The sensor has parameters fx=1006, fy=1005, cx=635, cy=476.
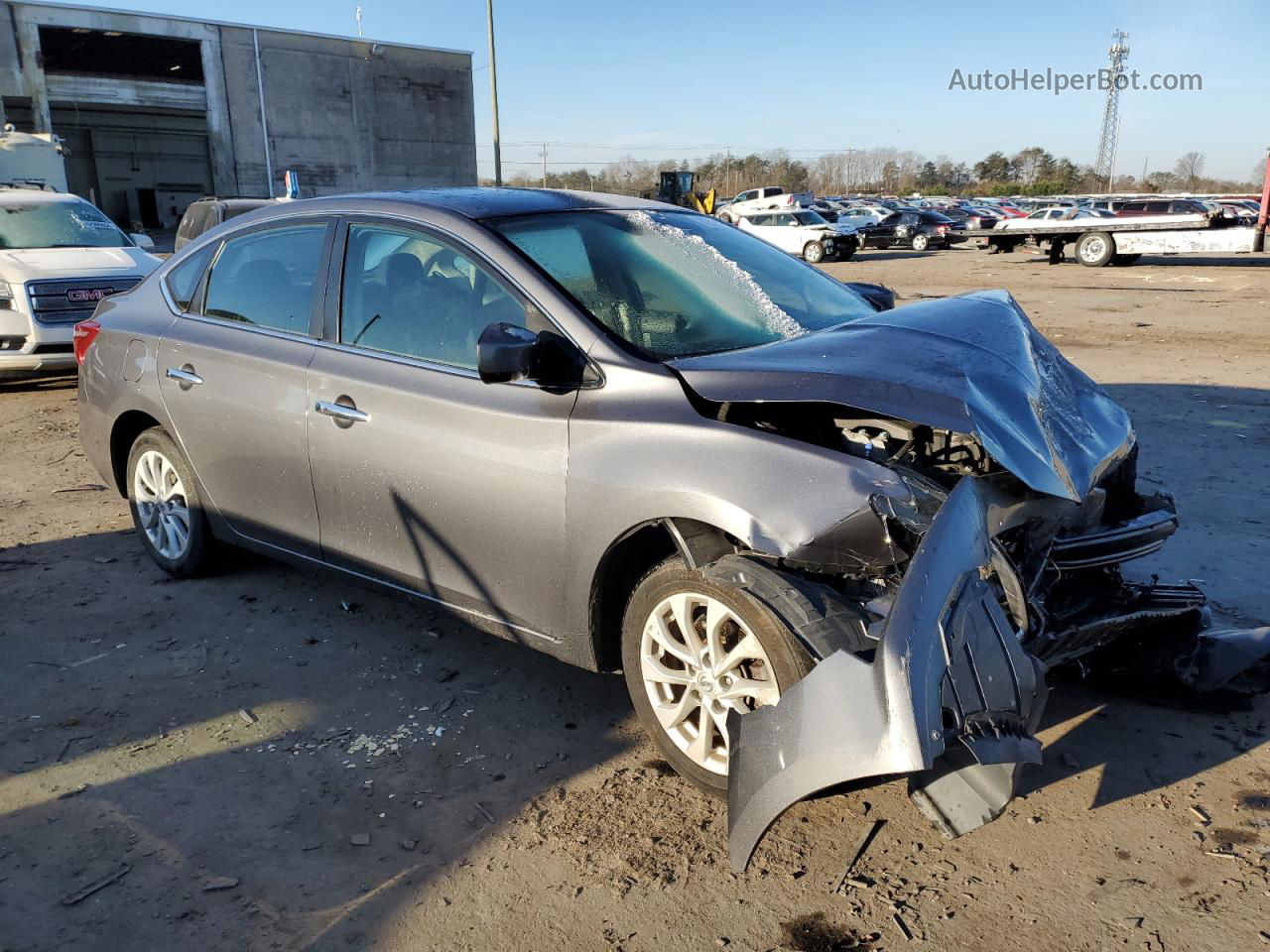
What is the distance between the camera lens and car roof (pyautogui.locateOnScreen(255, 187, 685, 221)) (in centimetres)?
379

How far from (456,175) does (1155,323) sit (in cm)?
4291

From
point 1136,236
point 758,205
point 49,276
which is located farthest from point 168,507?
point 758,205

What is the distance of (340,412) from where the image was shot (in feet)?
12.4

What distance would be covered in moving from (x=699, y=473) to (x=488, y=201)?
1.62 m

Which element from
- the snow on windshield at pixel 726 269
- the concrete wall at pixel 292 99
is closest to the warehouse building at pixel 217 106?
the concrete wall at pixel 292 99

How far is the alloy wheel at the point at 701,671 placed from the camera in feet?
9.42

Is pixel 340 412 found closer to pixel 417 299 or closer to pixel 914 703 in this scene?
pixel 417 299

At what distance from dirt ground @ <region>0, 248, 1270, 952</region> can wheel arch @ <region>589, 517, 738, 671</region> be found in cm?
40

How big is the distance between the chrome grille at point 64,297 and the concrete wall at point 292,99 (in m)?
35.2

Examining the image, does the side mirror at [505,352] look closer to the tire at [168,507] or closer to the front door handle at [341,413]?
the front door handle at [341,413]

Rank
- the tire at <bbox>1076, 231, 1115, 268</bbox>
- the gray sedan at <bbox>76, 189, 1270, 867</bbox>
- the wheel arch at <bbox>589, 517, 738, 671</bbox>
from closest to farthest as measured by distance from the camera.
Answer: the gray sedan at <bbox>76, 189, 1270, 867</bbox> → the wheel arch at <bbox>589, 517, 738, 671</bbox> → the tire at <bbox>1076, 231, 1115, 268</bbox>

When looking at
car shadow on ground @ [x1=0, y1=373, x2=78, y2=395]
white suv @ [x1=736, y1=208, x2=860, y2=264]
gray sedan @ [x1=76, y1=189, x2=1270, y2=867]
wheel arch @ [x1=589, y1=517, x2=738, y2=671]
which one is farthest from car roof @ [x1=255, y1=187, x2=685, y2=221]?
white suv @ [x1=736, y1=208, x2=860, y2=264]

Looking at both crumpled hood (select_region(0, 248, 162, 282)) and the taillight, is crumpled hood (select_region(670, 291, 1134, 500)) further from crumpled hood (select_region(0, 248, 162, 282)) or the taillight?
crumpled hood (select_region(0, 248, 162, 282))

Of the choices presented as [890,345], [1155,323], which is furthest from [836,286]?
[1155,323]
